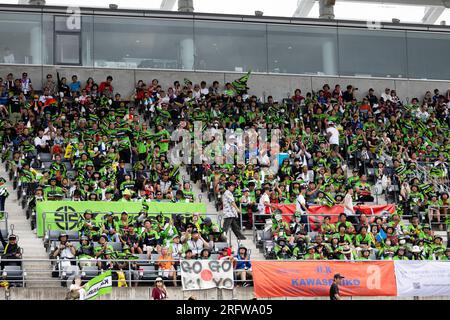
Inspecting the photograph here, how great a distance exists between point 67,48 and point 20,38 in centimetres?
161

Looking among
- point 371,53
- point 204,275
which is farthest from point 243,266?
point 371,53

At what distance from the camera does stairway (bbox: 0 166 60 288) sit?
17891 mm

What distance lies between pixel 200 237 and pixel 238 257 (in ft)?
3.31

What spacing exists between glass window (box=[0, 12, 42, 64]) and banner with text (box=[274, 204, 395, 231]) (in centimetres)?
1116

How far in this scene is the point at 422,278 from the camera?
18875 mm

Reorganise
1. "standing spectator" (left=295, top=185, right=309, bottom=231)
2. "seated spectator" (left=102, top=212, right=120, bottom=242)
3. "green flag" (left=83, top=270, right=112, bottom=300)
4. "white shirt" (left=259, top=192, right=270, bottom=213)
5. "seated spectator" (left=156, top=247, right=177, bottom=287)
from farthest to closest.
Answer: "white shirt" (left=259, top=192, right=270, bottom=213), "standing spectator" (left=295, top=185, right=309, bottom=231), "seated spectator" (left=102, top=212, right=120, bottom=242), "seated spectator" (left=156, top=247, right=177, bottom=287), "green flag" (left=83, top=270, right=112, bottom=300)

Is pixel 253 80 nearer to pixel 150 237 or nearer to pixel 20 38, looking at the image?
pixel 20 38

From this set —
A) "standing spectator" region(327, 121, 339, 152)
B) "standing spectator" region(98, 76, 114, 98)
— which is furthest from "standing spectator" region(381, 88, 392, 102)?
"standing spectator" region(98, 76, 114, 98)

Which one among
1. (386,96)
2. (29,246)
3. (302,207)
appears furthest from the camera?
(386,96)

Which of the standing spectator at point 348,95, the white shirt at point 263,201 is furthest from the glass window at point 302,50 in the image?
the white shirt at point 263,201

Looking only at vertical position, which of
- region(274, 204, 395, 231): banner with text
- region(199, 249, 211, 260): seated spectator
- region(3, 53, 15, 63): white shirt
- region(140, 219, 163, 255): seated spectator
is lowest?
region(199, 249, 211, 260): seated spectator

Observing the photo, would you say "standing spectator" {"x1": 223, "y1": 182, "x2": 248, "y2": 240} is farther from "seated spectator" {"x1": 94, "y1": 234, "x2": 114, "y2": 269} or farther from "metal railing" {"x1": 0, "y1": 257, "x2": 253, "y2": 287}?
"seated spectator" {"x1": 94, "y1": 234, "x2": 114, "y2": 269}

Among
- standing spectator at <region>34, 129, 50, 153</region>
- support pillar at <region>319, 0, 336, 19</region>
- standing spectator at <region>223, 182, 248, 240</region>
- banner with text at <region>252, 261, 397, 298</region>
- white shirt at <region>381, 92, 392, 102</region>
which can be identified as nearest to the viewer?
banner with text at <region>252, 261, 397, 298</region>

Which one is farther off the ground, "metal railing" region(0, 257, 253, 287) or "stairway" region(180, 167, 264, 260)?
"stairway" region(180, 167, 264, 260)
